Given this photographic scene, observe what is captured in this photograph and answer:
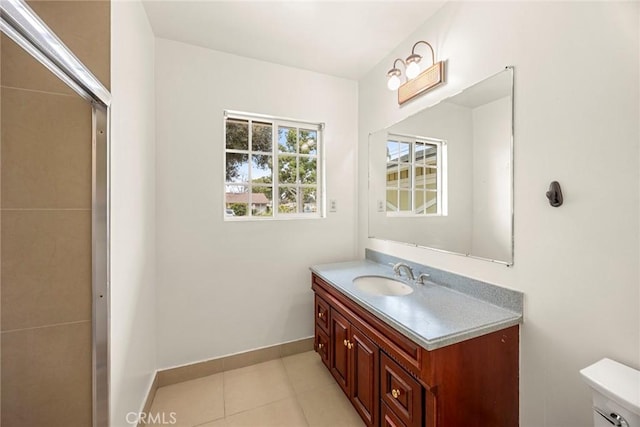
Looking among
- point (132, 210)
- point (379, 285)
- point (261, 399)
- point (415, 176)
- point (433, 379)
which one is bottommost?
point (261, 399)

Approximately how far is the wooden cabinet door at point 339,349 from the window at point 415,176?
0.95 metres

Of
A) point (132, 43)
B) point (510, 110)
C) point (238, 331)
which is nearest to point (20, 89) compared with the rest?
point (132, 43)

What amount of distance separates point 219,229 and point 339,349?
50.3 inches

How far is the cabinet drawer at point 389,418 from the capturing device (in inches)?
47.0

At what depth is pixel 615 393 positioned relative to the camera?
769 millimetres

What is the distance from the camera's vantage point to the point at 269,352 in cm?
218

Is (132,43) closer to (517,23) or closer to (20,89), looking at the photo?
(20,89)

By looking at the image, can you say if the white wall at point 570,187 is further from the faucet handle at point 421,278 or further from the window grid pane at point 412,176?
the window grid pane at point 412,176

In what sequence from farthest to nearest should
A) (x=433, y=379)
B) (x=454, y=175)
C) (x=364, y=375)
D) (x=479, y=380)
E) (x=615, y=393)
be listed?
(x=454, y=175)
(x=364, y=375)
(x=479, y=380)
(x=433, y=379)
(x=615, y=393)

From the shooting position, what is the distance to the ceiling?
1561 mm

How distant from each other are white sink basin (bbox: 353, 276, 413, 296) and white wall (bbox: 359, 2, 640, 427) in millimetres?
601

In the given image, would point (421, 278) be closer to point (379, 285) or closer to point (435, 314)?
point (379, 285)

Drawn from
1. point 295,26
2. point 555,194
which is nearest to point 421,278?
point 555,194

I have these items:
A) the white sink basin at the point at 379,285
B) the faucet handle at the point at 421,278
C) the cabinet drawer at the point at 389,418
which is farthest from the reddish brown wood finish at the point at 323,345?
the faucet handle at the point at 421,278
